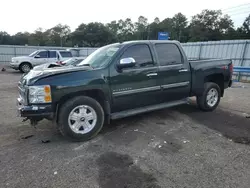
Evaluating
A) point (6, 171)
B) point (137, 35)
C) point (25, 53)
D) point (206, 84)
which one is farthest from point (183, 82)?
point (137, 35)

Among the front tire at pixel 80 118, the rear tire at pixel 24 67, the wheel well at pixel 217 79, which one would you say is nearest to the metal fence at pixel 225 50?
the wheel well at pixel 217 79

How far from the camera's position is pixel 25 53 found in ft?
77.3

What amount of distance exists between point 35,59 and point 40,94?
14.0 meters

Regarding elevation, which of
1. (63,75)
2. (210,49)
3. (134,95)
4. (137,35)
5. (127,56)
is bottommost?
(134,95)

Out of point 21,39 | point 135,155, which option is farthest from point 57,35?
point 135,155

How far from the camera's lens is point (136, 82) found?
420 cm

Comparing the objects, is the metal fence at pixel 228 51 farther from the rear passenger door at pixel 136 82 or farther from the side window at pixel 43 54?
the side window at pixel 43 54

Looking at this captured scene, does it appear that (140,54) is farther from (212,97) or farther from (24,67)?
(24,67)

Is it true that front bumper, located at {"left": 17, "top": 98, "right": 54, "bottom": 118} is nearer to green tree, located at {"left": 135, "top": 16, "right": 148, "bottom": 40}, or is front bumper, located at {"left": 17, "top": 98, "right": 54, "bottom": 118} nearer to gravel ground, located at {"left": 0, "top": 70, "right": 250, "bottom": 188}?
gravel ground, located at {"left": 0, "top": 70, "right": 250, "bottom": 188}

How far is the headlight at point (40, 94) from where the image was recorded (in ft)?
10.9

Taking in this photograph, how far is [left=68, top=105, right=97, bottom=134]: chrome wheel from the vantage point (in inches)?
143

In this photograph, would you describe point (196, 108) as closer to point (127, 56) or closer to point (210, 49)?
point (127, 56)

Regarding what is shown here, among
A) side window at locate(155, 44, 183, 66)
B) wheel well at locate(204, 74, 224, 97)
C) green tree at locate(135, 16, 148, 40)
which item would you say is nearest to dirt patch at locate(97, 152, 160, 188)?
side window at locate(155, 44, 183, 66)

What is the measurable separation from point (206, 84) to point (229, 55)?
35.1 ft
